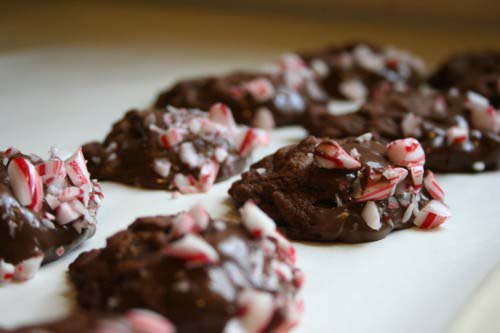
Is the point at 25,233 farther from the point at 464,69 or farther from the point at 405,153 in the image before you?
the point at 464,69

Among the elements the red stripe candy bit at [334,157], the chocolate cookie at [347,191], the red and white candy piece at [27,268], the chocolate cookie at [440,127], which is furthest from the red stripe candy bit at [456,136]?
the red and white candy piece at [27,268]

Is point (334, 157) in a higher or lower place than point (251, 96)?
higher

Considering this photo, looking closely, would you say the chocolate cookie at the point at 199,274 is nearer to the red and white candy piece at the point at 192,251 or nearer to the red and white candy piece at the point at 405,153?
the red and white candy piece at the point at 192,251

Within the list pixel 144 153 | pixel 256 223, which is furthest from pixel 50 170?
pixel 256 223

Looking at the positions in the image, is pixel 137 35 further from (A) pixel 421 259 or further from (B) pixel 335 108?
(A) pixel 421 259

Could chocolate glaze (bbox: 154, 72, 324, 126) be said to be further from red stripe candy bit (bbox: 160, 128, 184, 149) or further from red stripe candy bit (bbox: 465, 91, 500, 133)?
red stripe candy bit (bbox: 465, 91, 500, 133)
